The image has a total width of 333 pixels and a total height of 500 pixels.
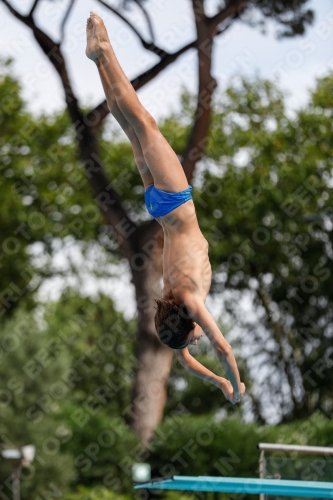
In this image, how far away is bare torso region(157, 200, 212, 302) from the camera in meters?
4.85

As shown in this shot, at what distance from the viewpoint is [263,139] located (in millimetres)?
20469

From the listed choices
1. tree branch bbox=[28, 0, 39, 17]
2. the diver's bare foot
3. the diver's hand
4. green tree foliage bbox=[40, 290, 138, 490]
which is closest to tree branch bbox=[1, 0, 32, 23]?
tree branch bbox=[28, 0, 39, 17]

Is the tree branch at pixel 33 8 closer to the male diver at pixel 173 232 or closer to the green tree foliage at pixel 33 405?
the green tree foliage at pixel 33 405

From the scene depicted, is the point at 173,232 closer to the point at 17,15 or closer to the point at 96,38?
the point at 96,38

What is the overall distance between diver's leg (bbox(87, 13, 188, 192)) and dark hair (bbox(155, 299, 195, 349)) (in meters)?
0.76

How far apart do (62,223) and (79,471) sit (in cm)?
978

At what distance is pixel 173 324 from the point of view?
15.6 ft

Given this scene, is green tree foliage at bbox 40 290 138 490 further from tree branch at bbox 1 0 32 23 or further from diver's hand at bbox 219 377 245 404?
diver's hand at bbox 219 377 245 404

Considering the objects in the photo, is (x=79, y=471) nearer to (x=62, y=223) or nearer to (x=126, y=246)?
→ (x=126, y=246)

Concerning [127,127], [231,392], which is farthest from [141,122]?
[231,392]

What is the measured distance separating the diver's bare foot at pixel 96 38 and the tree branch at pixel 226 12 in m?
8.29

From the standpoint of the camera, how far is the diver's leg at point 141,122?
4980 millimetres

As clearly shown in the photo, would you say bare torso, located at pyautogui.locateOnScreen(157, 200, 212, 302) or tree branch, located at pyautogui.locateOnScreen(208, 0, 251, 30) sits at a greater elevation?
bare torso, located at pyautogui.locateOnScreen(157, 200, 212, 302)

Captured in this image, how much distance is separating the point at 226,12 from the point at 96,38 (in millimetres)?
8604
